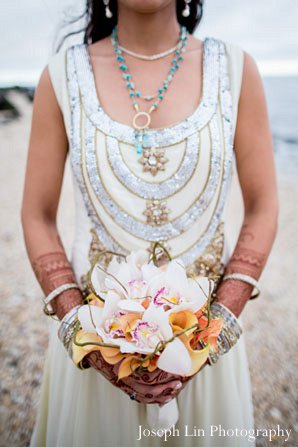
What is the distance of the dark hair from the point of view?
5.76ft

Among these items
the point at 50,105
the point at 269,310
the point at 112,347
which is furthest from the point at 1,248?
the point at 112,347

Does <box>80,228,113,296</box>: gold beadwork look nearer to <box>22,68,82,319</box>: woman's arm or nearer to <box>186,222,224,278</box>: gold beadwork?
<box>22,68,82,319</box>: woman's arm

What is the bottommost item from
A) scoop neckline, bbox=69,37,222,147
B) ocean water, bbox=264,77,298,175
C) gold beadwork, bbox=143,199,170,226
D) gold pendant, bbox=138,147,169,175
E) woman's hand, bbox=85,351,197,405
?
ocean water, bbox=264,77,298,175

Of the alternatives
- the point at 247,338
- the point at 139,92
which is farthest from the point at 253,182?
the point at 247,338

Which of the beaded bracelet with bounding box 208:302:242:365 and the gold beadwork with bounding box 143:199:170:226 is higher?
the gold beadwork with bounding box 143:199:170:226

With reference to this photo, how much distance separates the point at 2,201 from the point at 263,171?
6.42m

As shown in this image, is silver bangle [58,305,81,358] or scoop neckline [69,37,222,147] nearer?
silver bangle [58,305,81,358]

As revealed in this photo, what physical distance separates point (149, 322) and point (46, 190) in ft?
2.36

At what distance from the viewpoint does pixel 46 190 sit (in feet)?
5.18

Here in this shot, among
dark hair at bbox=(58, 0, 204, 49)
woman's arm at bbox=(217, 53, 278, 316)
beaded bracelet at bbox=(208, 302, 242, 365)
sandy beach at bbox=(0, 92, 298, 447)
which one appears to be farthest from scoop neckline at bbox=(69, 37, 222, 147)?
sandy beach at bbox=(0, 92, 298, 447)

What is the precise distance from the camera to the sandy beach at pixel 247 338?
114 inches

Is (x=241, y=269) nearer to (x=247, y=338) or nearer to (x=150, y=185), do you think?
(x=150, y=185)

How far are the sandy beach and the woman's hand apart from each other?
1735 mm

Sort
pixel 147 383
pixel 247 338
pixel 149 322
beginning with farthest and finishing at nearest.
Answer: pixel 247 338, pixel 147 383, pixel 149 322
